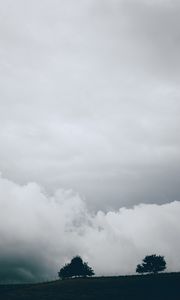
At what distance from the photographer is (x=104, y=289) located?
84375 millimetres

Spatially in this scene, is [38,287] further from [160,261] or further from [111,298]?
[160,261]

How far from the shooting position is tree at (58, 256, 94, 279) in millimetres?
116562

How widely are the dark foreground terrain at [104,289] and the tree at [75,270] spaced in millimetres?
17707

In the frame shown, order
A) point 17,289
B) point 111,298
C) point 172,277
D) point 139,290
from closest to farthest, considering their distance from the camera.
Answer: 1. point 111,298
2. point 139,290
3. point 17,289
4. point 172,277

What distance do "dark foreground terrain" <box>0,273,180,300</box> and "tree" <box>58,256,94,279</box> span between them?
17707 millimetres

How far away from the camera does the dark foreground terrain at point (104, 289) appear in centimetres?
7769

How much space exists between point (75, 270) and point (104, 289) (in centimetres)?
3415

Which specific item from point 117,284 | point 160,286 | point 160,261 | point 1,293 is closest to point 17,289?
point 1,293

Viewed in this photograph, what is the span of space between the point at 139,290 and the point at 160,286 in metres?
5.36

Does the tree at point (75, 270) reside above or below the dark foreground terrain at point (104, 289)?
above

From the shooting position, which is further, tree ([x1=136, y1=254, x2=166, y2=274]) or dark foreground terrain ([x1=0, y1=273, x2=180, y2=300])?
tree ([x1=136, y1=254, x2=166, y2=274])

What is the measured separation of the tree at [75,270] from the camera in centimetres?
11656

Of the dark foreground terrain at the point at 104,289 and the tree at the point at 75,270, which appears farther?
the tree at the point at 75,270

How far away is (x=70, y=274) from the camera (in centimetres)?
11681
